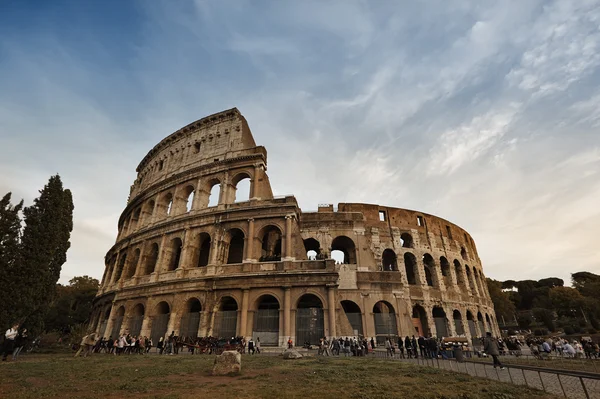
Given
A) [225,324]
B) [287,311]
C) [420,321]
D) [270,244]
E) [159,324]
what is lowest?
[225,324]

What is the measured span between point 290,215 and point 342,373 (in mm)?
12458

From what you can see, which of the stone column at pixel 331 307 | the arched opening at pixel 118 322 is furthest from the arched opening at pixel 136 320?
the stone column at pixel 331 307

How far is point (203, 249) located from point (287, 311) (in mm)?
9633

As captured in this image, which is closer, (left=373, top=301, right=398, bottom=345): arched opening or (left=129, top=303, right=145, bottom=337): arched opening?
(left=373, top=301, right=398, bottom=345): arched opening

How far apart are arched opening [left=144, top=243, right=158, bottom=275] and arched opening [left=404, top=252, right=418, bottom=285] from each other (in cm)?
2165

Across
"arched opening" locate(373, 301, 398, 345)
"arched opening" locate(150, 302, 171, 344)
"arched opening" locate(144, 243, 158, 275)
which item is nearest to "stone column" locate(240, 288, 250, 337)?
"arched opening" locate(150, 302, 171, 344)

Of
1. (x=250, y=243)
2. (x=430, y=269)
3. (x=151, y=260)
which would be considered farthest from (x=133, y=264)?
(x=430, y=269)

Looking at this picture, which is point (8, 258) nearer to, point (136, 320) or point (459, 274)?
point (136, 320)

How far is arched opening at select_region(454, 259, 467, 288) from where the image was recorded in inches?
1137

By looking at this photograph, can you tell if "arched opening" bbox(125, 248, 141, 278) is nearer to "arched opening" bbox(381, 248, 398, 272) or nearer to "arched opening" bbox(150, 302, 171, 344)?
"arched opening" bbox(150, 302, 171, 344)

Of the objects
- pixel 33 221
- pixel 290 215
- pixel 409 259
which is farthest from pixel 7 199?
pixel 409 259

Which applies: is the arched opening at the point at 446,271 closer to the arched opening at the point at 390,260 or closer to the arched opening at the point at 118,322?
the arched opening at the point at 390,260

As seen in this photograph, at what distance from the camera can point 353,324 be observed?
19.8 metres

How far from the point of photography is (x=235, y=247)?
2258cm
